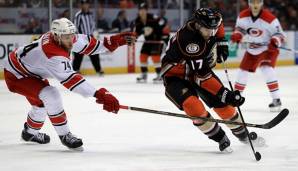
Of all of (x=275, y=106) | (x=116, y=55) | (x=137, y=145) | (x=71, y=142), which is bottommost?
(x=116, y=55)

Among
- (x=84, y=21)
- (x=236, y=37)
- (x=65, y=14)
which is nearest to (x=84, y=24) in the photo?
(x=84, y=21)

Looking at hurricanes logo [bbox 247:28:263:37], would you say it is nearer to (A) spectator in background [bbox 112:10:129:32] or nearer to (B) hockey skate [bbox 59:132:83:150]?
(B) hockey skate [bbox 59:132:83:150]

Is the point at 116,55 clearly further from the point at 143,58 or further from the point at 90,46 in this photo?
the point at 90,46

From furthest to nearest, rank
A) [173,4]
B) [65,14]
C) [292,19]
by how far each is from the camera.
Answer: [292,19], [173,4], [65,14]

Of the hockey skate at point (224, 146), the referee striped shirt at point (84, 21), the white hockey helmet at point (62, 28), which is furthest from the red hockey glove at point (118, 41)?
the referee striped shirt at point (84, 21)

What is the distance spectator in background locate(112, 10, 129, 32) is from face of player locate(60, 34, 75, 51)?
25.0ft

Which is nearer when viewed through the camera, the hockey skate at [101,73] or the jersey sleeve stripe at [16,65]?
the jersey sleeve stripe at [16,65]

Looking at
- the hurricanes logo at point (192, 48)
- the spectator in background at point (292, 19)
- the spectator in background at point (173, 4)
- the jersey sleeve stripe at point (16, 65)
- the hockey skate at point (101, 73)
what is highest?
the hurricanes logo at point (192, 48)

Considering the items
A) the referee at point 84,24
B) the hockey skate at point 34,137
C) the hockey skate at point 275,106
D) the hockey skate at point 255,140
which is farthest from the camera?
the referee at point 84,24

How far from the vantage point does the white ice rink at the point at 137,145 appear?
4.11 m

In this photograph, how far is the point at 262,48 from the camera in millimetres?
7039

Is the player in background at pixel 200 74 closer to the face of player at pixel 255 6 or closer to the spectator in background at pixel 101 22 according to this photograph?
the face of player at pixel 255 6

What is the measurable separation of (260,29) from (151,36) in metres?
3.44

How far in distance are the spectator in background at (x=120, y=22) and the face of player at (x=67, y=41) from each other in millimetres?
7610
